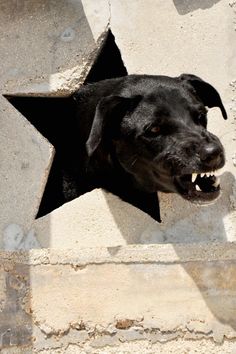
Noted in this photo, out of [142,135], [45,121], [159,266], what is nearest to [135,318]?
[159,266]

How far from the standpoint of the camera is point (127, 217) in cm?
467

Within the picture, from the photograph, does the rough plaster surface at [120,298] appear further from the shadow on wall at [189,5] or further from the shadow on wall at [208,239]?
the shadow on wall at [189,5]

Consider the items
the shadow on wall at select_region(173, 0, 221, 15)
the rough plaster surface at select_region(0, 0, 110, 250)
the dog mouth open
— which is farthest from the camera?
the shadow on wall at select_region(173, 0, 221, 15)

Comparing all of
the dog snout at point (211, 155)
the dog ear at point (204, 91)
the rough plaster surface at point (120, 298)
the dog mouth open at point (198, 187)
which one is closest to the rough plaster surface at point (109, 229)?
the rough plaster surface at point (120, 298)

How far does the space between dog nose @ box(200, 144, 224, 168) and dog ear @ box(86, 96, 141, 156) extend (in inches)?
19.9

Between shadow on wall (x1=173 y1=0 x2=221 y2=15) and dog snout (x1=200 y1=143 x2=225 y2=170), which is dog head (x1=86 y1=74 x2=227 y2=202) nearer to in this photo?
dog snout (x1=200 y1=143 x2=225 y2=170)

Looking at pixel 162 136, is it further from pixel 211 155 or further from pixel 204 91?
pixel 204 91

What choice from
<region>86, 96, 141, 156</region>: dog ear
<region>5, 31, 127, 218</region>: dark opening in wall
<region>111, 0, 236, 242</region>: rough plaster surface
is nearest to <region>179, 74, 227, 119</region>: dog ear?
<region>86, 96, 141, 156</region>: dog ear

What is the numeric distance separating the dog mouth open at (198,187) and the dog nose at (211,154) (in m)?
0.20

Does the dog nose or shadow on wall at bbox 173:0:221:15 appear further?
shadow on wall at bbox 173:0:221:15

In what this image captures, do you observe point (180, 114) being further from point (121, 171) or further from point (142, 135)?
point (121, 171)

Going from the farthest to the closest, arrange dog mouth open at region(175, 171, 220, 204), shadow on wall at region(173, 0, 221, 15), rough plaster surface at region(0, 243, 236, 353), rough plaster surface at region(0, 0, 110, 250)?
shadow on wall at region(173, 0, 221, 15) < rough plaster surface at region(0, 0, 110, 250) < rough plaster surface at region(0, 243, 236, 353) < dog mouth open at region(175, 171, 220, 204)

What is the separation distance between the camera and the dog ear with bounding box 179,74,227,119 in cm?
423

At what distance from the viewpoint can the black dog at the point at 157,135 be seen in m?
3.79
